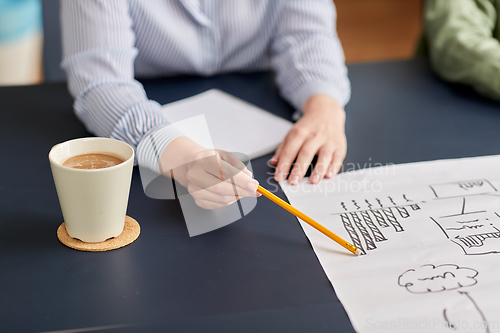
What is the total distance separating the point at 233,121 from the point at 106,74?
0.76ft

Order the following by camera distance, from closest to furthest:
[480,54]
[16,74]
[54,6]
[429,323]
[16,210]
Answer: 1. [429,323]
2. [16,210]
3. [480,54]
4. [54,6]
5. [16,74]

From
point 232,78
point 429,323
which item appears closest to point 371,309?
point 429,323

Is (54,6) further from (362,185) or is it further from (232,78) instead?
(362,185)

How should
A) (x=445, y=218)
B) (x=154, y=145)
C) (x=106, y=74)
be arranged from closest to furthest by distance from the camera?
1. (x=445, y=218)
2. (x=154, y=145)
3. (x=106, y=74)

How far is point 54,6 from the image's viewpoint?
1.03 m

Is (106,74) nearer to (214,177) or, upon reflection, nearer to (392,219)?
(214,177)

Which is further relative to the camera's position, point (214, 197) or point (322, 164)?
point (322, 164)

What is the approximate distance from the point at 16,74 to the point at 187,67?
120 centimetres

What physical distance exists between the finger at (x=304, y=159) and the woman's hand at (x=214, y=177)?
0.10 meters

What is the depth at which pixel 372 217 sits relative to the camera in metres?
0.53

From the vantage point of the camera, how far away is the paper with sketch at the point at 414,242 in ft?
1.29

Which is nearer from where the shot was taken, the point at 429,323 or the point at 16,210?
the point at 429,323

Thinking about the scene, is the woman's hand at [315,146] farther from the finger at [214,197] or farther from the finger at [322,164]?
the finger at [214,197]

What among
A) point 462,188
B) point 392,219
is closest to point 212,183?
point 392,219
